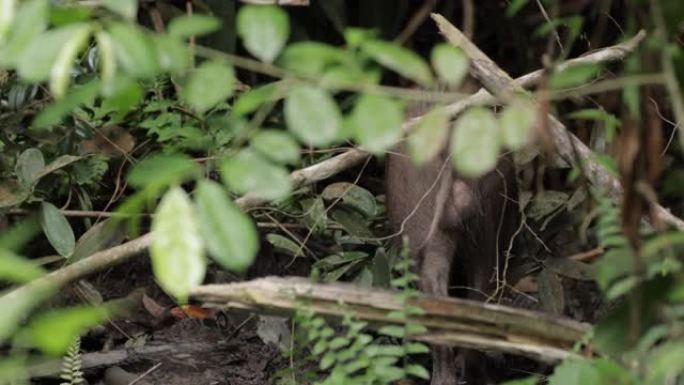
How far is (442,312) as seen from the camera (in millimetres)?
1831

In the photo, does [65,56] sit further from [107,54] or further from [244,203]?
[244,203]

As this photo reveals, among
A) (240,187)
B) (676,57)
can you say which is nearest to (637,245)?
(676,57)

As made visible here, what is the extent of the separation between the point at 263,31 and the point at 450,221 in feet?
7.55

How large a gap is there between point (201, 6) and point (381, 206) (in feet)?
3.15

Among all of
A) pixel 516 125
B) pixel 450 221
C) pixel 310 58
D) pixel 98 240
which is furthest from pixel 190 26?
pixel 450 221

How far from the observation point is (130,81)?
1.20 m

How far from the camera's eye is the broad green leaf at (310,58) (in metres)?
1.14

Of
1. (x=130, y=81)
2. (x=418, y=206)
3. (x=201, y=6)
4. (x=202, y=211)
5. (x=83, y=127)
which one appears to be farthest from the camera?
(x=201, y=6)

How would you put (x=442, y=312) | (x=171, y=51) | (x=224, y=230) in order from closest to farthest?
(x=224, y=230) < (x=171, y=51) < (x=442, y=312)

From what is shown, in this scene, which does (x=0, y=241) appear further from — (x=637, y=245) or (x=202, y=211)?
(x=637, y=245)

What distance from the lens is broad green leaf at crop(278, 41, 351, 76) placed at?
1.14 meters

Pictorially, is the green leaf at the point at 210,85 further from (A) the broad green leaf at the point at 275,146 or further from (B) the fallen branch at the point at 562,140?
(B) the fallen branch at the point at 562,140

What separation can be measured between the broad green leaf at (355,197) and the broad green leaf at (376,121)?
7.92ft

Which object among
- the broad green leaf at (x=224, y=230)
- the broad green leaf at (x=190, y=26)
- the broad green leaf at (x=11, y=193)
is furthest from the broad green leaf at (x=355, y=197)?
the broad green leaf at (x=224, y=230)
